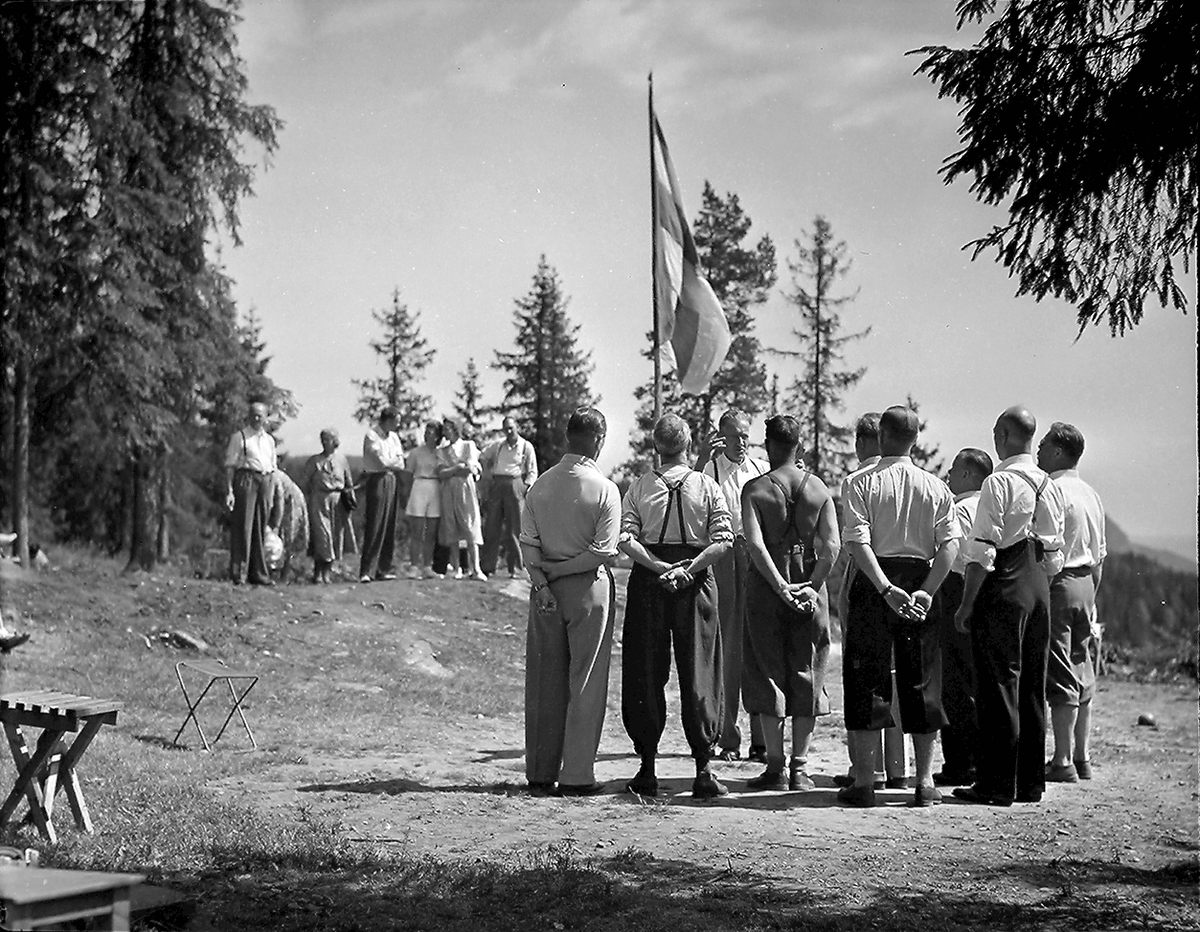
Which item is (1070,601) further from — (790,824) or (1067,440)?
(790,824)

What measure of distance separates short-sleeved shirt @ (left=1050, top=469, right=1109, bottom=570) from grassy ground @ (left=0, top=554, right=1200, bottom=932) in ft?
5.21

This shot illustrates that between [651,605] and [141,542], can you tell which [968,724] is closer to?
[651,605]

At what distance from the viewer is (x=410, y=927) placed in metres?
4.98

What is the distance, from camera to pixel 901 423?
7695 mm

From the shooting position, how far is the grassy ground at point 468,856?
5199mm

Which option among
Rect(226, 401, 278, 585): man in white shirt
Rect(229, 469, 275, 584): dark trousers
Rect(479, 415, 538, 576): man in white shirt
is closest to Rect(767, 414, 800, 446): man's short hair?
Rect(226, 401, 278, 585): man in white shirt

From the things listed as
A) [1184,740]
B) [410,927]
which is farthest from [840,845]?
[1184,740]

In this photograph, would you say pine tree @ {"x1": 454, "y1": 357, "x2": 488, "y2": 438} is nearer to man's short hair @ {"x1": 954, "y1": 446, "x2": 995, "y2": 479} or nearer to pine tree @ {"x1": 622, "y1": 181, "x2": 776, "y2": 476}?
pine tree @ {"x1": 622, "y1": 181, "x2": 776, "y2": 476}

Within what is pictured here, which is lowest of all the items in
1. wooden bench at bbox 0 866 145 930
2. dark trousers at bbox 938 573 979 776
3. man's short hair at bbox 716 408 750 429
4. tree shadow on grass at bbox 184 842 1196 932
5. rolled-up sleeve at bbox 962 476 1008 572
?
tree shadow on grass at bbox 184 842 1196 932

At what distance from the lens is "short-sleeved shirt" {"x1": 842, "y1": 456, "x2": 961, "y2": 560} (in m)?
7.66

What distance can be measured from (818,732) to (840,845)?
4.86 meters

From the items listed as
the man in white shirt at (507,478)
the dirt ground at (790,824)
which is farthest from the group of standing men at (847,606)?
the man in white shirt at (507,478)

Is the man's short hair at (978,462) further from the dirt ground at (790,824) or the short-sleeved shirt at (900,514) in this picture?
the dirt ground at (790,824)

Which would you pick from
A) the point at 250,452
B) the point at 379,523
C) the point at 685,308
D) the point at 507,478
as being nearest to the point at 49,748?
the point at 685,308
